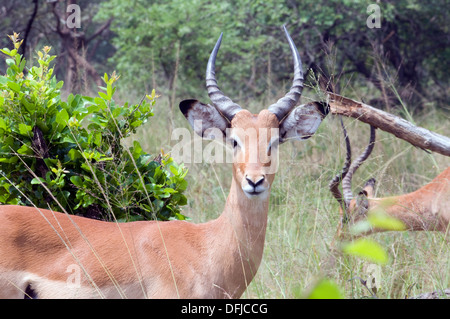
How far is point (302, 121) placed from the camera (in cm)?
371

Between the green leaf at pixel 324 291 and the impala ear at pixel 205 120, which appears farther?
the impala ear at pixel 205 120

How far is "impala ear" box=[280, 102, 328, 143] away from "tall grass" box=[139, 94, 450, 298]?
0.20 meters

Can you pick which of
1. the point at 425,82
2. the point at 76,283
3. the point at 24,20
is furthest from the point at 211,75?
the point at 24,20

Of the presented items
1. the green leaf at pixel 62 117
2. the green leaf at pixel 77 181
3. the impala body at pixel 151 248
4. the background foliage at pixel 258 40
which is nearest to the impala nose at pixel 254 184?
the impala body at pixel 151 248

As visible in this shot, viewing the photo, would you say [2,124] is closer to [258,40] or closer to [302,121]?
[302,121]

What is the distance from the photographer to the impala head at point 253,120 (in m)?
3.40

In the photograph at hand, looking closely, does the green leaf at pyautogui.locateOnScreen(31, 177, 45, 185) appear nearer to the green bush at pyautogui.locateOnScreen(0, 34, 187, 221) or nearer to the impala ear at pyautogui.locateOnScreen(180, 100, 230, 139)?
the green bush at pyautogui.locateOnScreen(0, 34, 187, 221)

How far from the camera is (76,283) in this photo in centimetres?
309

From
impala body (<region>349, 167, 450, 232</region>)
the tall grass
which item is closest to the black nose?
the tall grass

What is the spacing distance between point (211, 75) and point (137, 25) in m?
8.89

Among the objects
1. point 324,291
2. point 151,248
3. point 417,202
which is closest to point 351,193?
point 417,202

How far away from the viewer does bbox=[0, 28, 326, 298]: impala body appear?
10.1ft

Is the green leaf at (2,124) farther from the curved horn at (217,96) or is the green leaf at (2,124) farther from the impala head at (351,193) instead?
the impala head at (351,193)
